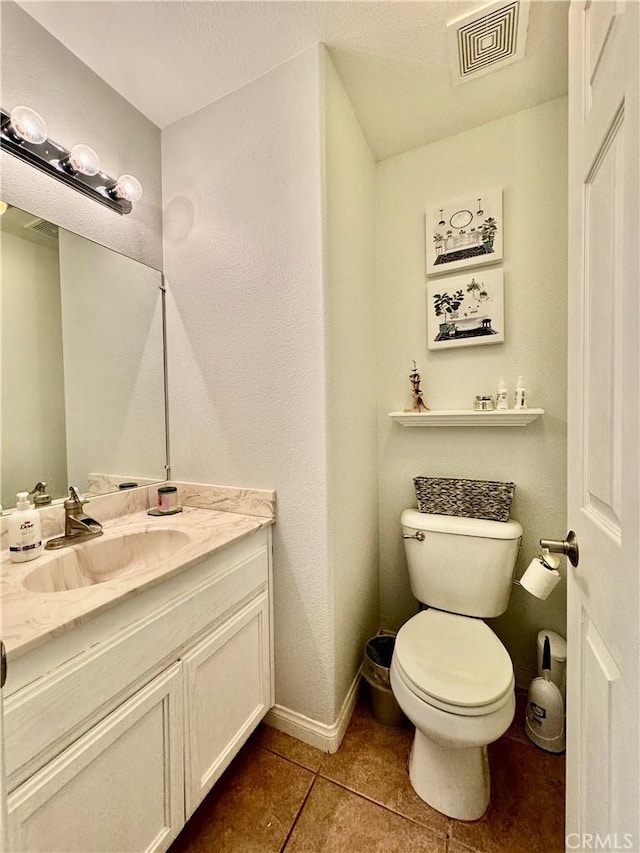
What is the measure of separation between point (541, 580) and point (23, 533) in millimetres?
1354

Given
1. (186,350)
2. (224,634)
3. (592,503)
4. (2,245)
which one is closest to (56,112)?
(2,245)

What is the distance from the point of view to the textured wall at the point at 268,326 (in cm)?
118

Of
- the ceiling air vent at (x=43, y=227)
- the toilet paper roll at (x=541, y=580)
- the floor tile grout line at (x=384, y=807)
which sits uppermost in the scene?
the ceiling air vent at (x=43, y=227)

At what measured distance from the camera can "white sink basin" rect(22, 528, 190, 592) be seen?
3.09 feet

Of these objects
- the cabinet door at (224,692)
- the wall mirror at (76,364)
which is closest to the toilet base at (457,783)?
the cabinet door at (224,692)

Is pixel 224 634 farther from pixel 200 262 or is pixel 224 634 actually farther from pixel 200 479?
pixel 200 262

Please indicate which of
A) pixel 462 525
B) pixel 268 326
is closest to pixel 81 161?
pixel 268 326

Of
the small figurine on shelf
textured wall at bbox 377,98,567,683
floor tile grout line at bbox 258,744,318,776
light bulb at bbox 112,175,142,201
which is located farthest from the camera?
the small figurine on shelf

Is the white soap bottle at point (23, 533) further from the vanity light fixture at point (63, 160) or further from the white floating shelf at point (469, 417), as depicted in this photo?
the white floating shelf at point (469, 417)

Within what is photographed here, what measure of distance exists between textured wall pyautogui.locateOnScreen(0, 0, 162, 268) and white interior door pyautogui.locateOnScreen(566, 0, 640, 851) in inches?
58.2

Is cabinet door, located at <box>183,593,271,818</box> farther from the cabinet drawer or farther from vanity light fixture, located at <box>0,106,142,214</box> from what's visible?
vanity light fixture, located at <box>0,106,142,214</box>

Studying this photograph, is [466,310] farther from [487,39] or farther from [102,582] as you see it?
[102,582]

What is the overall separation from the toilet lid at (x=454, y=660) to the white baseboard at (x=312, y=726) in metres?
0.41

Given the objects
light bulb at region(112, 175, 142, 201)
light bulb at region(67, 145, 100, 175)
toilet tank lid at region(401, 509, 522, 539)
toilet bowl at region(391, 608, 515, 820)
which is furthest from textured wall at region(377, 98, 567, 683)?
light bulb at region(67, 145, 100, 175)
